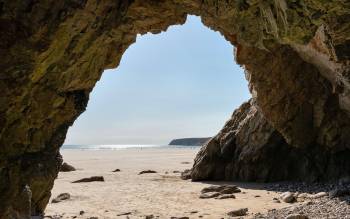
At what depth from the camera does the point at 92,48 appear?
12023 mm

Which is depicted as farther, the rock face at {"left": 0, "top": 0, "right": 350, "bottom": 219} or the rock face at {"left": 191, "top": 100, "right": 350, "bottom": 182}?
the rock face at {"left": 191, "top": 100, "right": 350, "bottom": 182}

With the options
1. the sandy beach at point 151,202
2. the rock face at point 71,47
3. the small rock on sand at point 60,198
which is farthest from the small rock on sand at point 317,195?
the small rock on sand at point 60,198

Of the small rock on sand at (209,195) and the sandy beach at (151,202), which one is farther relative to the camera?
the small rock on sand at (209,195)

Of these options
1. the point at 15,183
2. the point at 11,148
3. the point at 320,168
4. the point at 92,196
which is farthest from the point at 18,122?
the point at 320,168

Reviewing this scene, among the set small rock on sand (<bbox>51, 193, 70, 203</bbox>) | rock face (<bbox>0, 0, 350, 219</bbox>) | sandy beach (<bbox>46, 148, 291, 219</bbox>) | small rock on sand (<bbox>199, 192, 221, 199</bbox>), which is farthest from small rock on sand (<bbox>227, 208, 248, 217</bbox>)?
small rock on sand (<bbox>51, 193, 70, 203</bbox>)

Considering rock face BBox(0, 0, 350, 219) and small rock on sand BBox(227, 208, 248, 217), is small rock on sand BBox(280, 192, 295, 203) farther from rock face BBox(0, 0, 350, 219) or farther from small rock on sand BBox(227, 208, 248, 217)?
rock face BBox(0, 0, 350, 219)

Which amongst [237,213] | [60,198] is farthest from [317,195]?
[60,198]

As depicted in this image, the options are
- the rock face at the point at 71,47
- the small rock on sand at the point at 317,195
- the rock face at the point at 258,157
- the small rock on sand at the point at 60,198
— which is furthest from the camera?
the rock face at the point at 258,157

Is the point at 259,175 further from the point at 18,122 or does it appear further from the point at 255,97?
the point at 18,122

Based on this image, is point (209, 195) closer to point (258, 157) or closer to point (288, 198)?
point (288, 198)

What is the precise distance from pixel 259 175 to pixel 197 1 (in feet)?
Answer: 54.5

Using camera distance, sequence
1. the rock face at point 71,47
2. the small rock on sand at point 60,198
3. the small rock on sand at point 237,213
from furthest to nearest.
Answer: the small rock on sand at point 60,198 < the small rock on sand at point 237,213 < the rock face at point 71,47

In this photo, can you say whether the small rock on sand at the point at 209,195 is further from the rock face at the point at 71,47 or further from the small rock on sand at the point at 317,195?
the rock face at the point at 71,47

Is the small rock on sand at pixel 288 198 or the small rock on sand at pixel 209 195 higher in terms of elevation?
the small rock on sand at pixel 288 198
